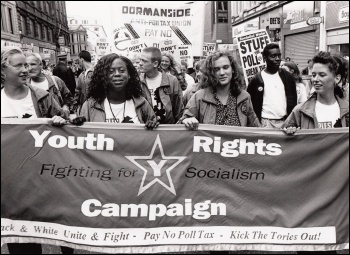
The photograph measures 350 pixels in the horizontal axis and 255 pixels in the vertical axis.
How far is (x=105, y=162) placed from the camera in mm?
3277

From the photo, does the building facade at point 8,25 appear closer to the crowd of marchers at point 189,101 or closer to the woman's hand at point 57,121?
the crowd of marchers at point 189,101

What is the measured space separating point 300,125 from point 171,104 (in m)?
2.06

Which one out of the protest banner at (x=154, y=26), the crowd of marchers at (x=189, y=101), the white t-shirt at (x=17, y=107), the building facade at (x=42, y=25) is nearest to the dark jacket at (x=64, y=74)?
the building facade at (x=42, y=25)

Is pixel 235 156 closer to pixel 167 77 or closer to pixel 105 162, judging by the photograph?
pixel 105 162

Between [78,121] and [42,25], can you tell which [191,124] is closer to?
[78,121]

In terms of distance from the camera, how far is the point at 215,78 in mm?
3699

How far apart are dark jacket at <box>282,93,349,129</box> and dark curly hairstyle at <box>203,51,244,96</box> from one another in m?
0.55

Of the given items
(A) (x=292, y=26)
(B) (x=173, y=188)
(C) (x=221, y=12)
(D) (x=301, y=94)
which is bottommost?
(B) (x=173, y=188)

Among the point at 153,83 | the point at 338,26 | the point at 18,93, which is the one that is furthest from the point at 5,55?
the point at 338,26

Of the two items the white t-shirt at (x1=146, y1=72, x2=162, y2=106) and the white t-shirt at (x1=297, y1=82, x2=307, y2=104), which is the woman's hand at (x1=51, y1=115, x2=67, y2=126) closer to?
the white t-shirt at (x1=146, y1=72, x2=162, y2=106)

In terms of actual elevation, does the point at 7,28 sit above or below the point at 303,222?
above

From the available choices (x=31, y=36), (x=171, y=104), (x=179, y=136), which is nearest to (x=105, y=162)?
(x=179, y=136)

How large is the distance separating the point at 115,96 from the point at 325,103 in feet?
5.78

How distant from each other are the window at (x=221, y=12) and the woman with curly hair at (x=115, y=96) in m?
45.0
